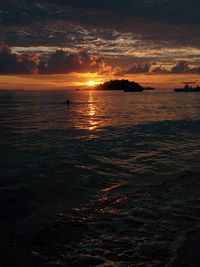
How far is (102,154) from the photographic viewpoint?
85.5ft

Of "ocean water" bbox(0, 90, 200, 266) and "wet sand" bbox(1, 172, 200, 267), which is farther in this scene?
"ocean water" bbox(0, 90, 200, 266)

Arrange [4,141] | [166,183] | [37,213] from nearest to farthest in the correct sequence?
1. [37,213]
2. [166,183]
3. [4,141]

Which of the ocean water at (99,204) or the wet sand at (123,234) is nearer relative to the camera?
the wet sand at (123,234)

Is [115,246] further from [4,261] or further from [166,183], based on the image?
[166,183]

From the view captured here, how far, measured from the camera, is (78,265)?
29.6 feet

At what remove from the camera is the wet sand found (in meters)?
9.32

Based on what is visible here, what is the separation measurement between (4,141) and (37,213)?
21.4 m

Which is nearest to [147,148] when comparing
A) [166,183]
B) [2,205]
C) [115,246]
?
[166,183]

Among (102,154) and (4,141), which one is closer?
(102,154)

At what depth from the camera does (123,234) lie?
11.1m

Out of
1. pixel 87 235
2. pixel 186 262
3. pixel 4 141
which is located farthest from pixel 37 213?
pixel 4 141

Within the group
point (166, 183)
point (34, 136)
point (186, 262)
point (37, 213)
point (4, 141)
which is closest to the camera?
point (186, 262)

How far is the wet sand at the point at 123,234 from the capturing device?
30.6ft

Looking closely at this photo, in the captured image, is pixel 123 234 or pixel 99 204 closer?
pixel 123 234
